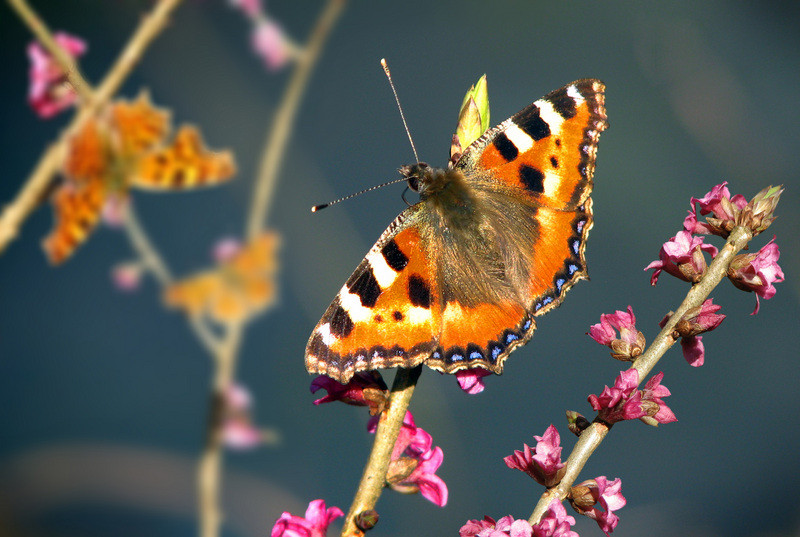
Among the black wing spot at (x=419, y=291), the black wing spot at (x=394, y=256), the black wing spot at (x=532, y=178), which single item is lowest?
the black wing spot at (x=419, y=291)

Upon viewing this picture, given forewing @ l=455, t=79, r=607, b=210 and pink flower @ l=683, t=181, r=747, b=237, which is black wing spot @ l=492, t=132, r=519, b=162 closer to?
forewing @ l=455, t=79, r=607, b=210

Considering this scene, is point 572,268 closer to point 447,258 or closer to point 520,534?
point 447,258

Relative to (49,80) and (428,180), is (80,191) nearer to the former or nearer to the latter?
Answer: (49,80)

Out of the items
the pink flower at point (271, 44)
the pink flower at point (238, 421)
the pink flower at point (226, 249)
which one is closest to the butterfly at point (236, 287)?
the pink flower at point (226, 249)

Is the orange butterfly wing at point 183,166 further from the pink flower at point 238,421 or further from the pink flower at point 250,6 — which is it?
the pink flower at point 238,421

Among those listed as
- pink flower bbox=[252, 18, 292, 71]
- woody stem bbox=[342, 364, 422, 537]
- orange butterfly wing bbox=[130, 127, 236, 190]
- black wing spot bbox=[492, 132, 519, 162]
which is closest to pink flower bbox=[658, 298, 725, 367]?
woody stem bbox=[342, 364, 422, 537]

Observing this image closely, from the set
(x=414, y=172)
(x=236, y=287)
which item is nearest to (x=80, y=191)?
(x=236, y=287)

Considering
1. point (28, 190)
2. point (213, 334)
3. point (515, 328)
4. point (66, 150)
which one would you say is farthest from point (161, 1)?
point (515, 328)
